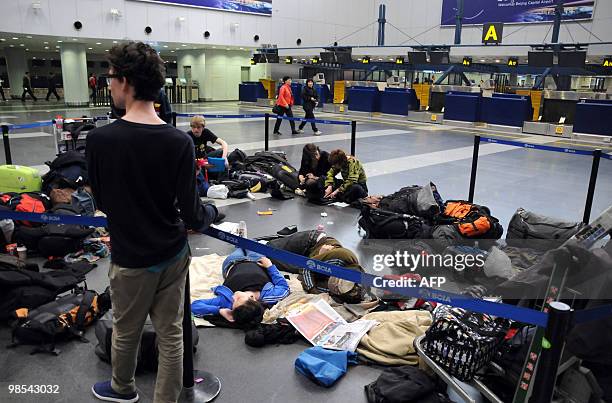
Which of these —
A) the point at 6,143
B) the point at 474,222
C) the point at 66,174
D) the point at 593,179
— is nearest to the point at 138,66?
the point at 474,222

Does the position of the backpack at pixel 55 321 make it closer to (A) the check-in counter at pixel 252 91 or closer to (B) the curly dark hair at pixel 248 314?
(B) the curly dark hair at pixel 248 314

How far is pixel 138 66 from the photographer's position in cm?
199

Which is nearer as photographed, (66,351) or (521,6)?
(66,351)

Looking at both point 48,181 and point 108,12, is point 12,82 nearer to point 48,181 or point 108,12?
point 108,12

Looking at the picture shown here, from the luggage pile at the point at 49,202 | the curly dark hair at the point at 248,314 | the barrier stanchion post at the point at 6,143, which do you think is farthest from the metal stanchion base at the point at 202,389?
the barrier stanchion post at the point at 6,143

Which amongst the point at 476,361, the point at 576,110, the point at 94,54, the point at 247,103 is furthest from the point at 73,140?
the point at 94,54

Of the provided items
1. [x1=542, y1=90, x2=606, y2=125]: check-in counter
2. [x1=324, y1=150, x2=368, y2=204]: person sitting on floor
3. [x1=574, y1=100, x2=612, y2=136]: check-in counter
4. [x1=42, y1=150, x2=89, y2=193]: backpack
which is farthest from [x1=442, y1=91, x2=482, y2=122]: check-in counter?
[x1=42, y1=150, x2=89, y2=193]: backpack

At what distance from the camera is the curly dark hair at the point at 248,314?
366 cm

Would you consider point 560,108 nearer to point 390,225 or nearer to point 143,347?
point 390,225

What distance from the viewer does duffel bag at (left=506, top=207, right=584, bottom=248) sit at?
506 centimetres

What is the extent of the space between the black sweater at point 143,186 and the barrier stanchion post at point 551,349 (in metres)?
1.56

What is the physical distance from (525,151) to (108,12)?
19.2 metres

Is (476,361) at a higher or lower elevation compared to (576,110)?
lower

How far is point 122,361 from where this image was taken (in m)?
2.42
